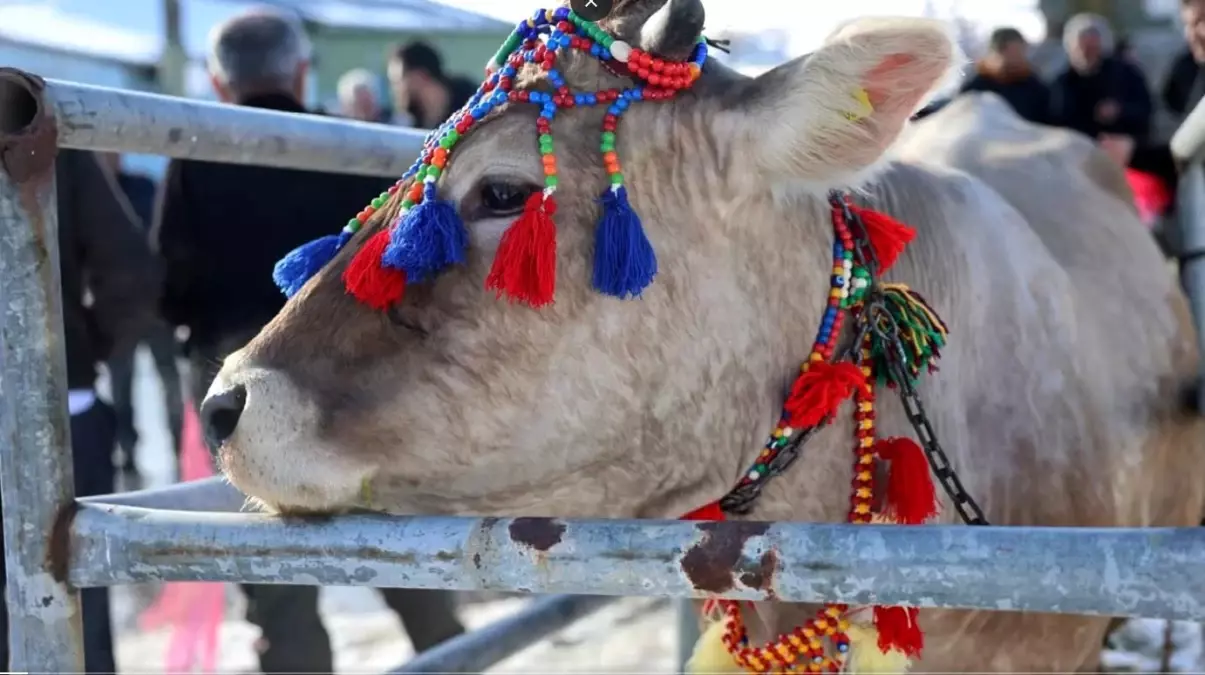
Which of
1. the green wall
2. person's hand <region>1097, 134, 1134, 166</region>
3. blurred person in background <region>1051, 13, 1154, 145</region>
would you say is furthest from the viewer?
the green wall

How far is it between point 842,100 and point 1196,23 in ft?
9.13

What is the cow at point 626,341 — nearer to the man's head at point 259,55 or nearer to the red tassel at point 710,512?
the red tassel at point 710,512

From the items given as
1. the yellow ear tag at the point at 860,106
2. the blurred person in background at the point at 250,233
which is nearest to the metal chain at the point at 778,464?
the yellow ear tag at the point at 860,106

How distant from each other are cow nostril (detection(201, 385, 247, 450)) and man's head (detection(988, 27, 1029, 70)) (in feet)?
17.9

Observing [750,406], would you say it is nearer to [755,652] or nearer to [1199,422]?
[755,652]

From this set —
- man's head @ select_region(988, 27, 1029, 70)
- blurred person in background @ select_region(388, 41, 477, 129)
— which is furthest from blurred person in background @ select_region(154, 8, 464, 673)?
man's head @ select_region(988, 27, 1029, 70)

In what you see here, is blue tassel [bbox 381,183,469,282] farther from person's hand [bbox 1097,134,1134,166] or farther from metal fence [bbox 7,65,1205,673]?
person's hand [bbox 1097,134,1134,166]

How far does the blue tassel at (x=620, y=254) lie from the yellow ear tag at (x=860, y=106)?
0.33 m

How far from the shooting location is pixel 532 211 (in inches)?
63.1

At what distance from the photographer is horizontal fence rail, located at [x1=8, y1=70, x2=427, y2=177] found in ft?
5.06

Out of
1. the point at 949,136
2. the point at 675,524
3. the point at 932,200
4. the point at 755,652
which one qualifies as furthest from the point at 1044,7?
the point at 675,524

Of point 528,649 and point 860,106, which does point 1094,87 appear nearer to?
point 528,649

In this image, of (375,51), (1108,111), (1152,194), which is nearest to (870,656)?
(1152,194)

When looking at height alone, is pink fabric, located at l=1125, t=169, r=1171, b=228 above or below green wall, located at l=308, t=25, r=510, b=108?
below
